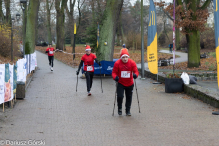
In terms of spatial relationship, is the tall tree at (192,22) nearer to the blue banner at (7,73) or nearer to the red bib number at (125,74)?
the red bib number at (125,74)

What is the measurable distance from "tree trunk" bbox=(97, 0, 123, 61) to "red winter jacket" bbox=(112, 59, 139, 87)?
1243cm

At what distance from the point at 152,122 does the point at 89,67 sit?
5630mm

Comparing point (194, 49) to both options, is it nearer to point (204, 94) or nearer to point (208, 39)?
point (204, 94)

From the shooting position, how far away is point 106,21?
861 inches

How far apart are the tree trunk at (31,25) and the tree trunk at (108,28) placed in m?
6.61

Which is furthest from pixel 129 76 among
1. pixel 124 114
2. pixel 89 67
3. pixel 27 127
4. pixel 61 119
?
pixel 89 67

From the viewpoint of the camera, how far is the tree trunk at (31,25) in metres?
25.9

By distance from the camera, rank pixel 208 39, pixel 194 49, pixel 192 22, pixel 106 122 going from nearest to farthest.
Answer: pixel 106 122, pixel 192 22, pixel 194 49, pixel 208 39

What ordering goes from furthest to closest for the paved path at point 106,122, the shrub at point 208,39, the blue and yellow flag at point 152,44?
1. the shrub at point 208,39
2. the blue and yellow flag at point 152,44
3. the paved path at point 106,122

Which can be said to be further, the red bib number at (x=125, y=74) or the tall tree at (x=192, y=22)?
the tall tree at (x=192, y=22)

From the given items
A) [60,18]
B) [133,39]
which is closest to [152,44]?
[60,18]

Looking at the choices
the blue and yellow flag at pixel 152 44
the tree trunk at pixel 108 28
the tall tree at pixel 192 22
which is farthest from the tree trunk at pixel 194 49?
the blue and yellow flag at pixel 152 44

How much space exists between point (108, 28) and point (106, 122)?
13.9 m

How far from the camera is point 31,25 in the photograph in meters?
26.2
